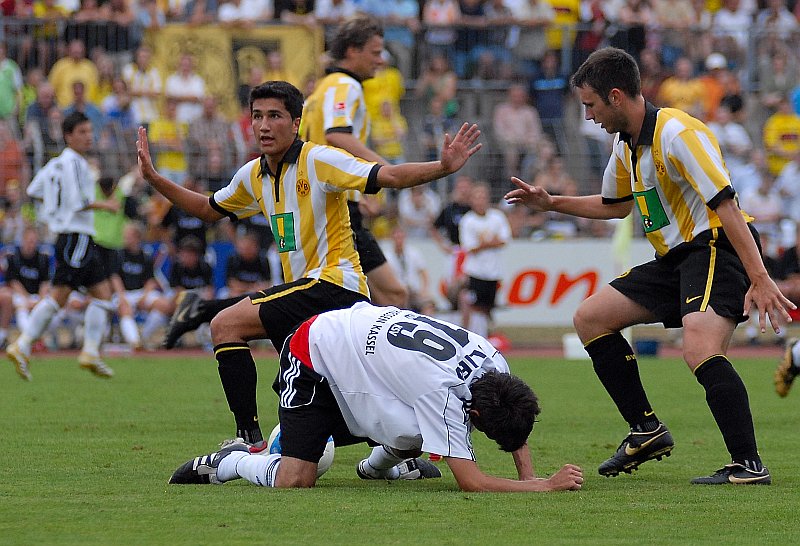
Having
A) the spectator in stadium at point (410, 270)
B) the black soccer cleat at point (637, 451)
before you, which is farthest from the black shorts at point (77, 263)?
the black soccer cleat at point (637, 451)

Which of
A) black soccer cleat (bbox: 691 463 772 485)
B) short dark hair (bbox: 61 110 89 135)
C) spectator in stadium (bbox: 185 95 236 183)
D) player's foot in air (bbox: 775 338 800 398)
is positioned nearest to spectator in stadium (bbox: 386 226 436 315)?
spectator in stadium (bbox: 185 95 236 183)

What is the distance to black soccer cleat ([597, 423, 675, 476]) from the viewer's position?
266 inches

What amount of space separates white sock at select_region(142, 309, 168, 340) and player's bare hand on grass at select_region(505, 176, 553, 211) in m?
11.5

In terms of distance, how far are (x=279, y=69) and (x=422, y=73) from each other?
2.32 m

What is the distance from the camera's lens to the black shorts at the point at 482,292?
1780cm

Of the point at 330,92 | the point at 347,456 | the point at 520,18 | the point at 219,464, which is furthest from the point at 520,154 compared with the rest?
the point at 219,464

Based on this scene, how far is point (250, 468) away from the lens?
6293 millimetres

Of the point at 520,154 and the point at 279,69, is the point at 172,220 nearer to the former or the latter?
the point at 279,69

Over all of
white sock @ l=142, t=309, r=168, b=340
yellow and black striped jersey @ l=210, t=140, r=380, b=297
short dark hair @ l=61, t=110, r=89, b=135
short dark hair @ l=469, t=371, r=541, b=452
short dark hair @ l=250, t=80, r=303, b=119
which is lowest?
white sock @ l=142, t=309, r=168, b=340

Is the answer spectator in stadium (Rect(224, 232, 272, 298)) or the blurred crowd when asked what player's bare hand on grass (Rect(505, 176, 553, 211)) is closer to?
the blurred crowd

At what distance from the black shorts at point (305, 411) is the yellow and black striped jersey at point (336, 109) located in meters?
3.17

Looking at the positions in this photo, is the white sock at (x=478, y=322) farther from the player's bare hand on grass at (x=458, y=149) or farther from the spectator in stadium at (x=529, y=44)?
the player's bare hand on grass at (x=458, y=149)

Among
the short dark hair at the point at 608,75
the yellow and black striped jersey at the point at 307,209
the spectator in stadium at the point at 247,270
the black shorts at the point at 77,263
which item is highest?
the short dark hair at the point at 608,75

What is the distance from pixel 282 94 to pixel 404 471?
2081 millimetres
